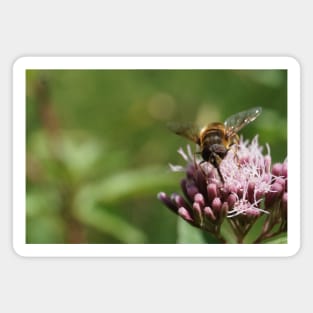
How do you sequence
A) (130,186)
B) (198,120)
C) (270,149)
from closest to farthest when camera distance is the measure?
1. (270,149)
2. (130,186)
3. (198,120)

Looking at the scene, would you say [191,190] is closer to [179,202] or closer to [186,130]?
[179,202]

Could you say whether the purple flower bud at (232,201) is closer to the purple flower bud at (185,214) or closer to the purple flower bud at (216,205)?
the purple flower bud at (216,205)
